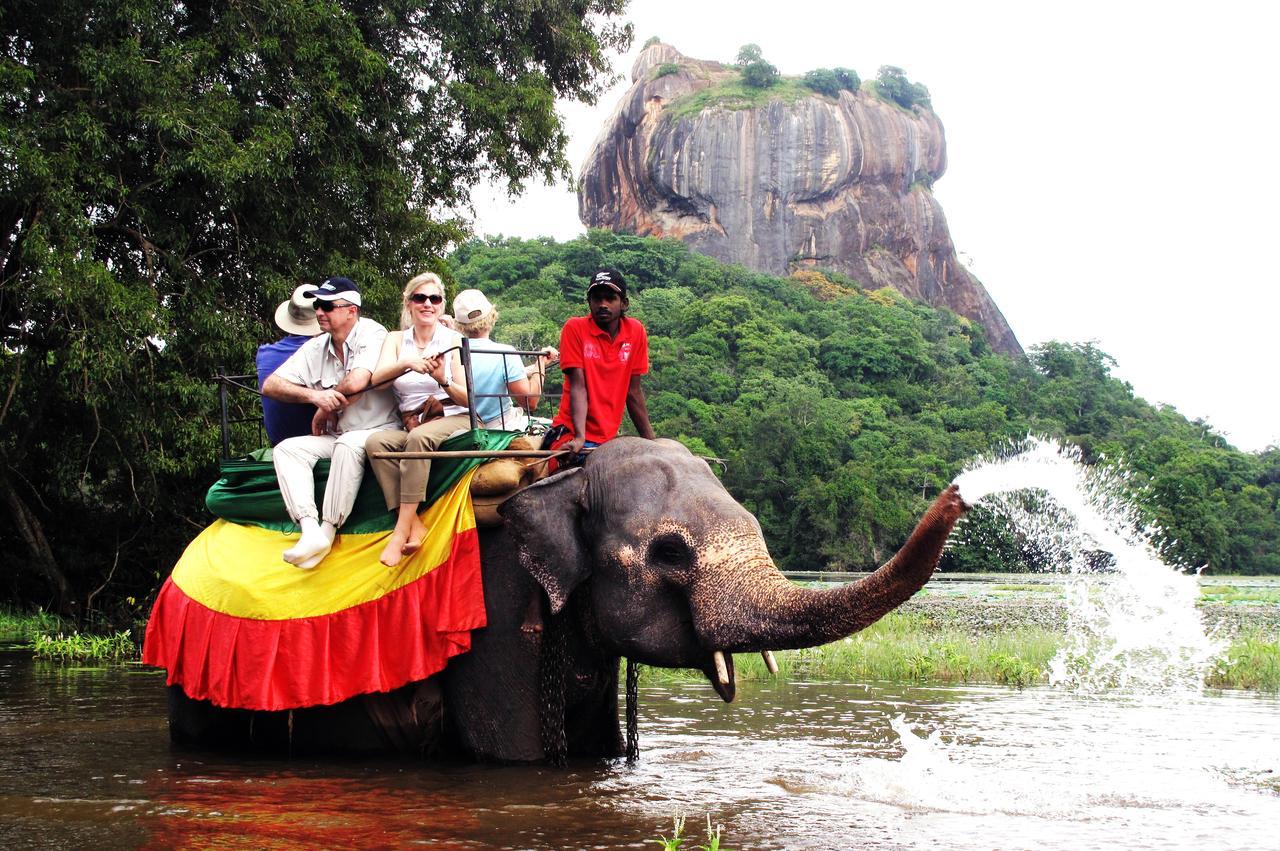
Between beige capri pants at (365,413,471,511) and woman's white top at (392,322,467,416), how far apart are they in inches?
8.7

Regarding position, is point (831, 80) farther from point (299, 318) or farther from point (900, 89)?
point (299, 318)

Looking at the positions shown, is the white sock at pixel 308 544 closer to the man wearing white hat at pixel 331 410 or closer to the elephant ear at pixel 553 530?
the man wearing white hat at pixel 331 410

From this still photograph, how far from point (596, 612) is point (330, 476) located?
63.6 inches

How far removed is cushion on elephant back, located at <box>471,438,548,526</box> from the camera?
22.1 feet

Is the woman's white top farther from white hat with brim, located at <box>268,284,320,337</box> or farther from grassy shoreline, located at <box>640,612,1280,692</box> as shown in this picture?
grassy shoreline, located at <box>640,612,1280,692</box>

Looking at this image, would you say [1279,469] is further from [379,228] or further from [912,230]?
[912,230]

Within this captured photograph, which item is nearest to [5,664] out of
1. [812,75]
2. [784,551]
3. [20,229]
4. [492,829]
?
[20,229]

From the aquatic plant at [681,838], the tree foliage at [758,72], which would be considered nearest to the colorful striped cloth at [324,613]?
the aquatic plant at [681,838]

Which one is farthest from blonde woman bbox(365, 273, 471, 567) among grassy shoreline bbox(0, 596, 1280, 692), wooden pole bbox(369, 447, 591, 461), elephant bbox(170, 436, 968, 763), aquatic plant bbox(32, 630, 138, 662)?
aquatic plant bbox(32, 630, 138, 662)

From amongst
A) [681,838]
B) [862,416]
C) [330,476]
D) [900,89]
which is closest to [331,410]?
[330,476]

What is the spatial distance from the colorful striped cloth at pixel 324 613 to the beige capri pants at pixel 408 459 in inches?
4.0

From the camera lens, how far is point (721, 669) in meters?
5.84

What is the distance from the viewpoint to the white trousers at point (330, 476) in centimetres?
701

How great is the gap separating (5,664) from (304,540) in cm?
729
